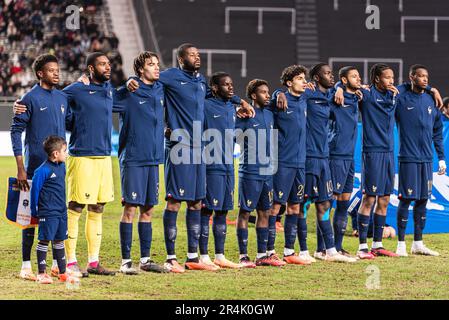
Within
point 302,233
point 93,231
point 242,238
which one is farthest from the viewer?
point 302,233

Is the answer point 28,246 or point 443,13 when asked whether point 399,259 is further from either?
point 443,13

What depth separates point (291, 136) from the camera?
988 centimetres

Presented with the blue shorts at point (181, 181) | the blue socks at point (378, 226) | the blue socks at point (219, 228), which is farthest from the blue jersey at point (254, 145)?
the blue socks at point (378, 226)

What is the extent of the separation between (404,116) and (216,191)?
8.23ft

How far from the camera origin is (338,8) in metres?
32.1

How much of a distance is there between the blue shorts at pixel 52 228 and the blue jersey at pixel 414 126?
13.6 ft

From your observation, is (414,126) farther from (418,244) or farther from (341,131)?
(418,244)

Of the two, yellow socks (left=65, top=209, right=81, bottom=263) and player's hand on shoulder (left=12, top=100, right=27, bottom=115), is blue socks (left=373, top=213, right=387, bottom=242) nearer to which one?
yellow socks (left=65, top=209, right=81, bottom=263)

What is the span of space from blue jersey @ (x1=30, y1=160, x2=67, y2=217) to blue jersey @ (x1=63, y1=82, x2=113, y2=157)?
512mm

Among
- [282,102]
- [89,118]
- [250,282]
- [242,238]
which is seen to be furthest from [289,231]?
[89,118]

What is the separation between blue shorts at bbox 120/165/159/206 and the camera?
900 centimetres

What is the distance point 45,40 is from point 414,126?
20448mm

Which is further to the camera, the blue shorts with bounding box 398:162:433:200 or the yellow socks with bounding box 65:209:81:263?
the blue shorts with bounding box 398:162:433:200

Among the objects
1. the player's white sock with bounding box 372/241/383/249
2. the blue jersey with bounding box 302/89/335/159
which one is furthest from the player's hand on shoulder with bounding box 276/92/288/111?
the player's white sock with bounding box 372/241/383/249
